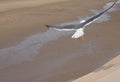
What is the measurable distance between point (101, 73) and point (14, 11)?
4.82 metres

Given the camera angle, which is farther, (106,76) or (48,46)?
(48,46)

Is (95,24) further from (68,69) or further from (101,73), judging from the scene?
(101,73)

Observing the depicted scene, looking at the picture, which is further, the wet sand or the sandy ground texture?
the wet sand

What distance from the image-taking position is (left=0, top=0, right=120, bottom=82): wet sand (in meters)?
6.68

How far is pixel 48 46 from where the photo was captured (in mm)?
7793

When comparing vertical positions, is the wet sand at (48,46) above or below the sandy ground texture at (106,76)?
below

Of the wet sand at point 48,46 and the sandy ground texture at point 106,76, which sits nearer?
the sandy ground texture at point 106,76

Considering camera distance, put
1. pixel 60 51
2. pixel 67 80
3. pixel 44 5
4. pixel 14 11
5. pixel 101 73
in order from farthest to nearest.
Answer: pixel 44 5, pixel 14 11, pixel 60 51, pixel 67 80, pixel 101 73

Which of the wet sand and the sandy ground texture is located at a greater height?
the sandy ground texture

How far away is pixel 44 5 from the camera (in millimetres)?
10727

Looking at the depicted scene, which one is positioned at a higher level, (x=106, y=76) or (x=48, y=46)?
(x=106, y=76)

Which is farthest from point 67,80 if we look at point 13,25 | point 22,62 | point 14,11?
point 14,11

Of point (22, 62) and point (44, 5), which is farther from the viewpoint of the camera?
point (44, 5)

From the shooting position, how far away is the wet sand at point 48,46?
668 cm
